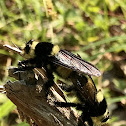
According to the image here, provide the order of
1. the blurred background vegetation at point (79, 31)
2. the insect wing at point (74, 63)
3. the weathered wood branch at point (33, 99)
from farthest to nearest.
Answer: the blurred background vegetation at point (79, 31) < the insect wing at point (74, 63) < the weathered wood branch at point (33, 99)

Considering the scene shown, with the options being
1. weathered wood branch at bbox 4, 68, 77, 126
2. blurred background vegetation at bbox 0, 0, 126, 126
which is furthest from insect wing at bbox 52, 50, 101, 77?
blurred background vegetation at bbox 0, 0, 126, 126

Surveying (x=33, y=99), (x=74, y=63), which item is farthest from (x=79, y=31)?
(x=33, y=99)

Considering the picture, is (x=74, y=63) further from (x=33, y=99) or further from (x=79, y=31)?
(x=79, y=31)

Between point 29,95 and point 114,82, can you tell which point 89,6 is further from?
point 29,95

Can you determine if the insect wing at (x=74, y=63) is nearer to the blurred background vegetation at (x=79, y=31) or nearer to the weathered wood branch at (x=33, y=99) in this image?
the weathered wood branch at (x=33, y=99)

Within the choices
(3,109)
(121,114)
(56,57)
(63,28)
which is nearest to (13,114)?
(3,109)

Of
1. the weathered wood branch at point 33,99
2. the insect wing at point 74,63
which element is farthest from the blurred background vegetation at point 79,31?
the weathered wood branch at point 33,99

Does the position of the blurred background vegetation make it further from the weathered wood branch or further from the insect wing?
the weathered wood branch
